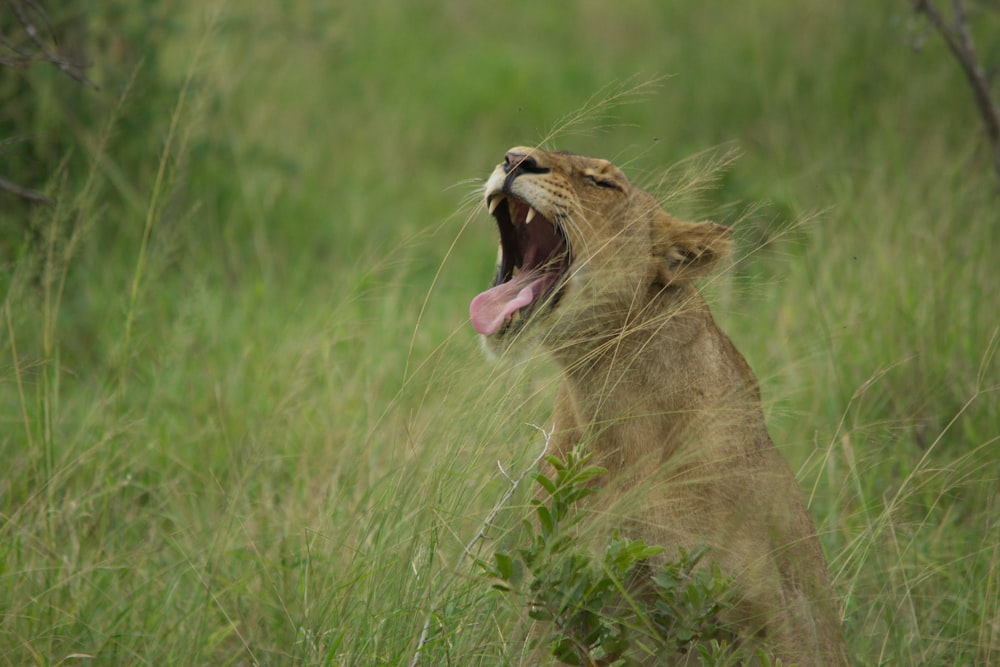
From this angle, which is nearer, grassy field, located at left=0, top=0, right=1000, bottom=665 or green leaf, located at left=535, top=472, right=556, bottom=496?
green leaf, located at left=535, top=472, right=556, bottom=496

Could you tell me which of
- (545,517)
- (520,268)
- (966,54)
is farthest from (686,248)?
(966,54)

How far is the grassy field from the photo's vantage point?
295 cm

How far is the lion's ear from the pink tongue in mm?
296

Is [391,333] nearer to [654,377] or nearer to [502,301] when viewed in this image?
[502,301]

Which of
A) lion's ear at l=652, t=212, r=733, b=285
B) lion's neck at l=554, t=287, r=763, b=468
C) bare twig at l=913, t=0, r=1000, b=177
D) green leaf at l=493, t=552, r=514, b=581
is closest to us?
green leaf at l=493, t=552, r=514, b=581

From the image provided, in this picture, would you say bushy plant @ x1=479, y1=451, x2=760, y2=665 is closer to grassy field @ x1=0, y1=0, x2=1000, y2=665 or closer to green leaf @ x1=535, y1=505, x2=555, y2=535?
green leaf @ x1=535, y1=505, x2=555, y2=535

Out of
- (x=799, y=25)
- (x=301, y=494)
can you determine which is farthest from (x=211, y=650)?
(x=799, y=25)

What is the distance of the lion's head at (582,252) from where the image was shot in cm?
294

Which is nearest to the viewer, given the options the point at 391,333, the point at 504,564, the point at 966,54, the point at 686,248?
the point at 504,564

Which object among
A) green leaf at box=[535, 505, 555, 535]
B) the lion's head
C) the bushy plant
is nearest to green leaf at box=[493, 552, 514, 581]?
the bushy plant

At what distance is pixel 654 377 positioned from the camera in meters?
2.94

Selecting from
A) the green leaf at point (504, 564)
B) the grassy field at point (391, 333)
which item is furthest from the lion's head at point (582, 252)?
the green leaf at point (504, 564)

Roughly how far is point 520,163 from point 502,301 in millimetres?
327

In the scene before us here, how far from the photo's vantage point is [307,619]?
2.78 m
